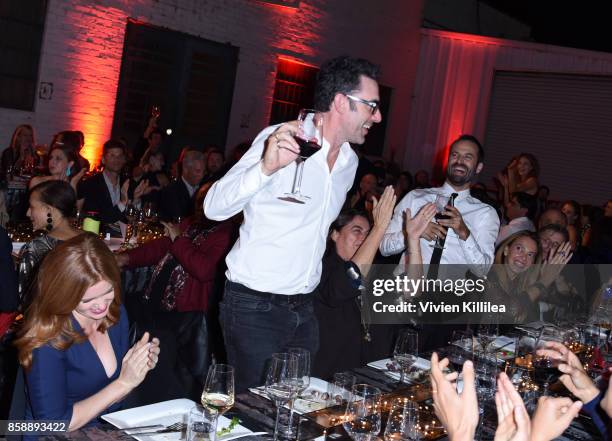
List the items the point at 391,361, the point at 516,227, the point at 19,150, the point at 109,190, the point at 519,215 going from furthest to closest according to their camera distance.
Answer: the point at 19,150, the point at 109,190, the point at 519,215, the point at 516,227, the point at 391,361

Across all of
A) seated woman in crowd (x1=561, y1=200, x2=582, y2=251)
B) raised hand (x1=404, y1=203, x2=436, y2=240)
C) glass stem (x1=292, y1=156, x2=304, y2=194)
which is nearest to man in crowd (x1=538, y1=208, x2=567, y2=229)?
seated woman in crowd (x1=561, y1=200, x2=582, y2=251)

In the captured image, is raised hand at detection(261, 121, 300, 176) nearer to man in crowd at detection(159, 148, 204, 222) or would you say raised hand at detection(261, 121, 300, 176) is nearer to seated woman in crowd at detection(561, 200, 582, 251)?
man in crowd at detection(159, 148, 204, 222)

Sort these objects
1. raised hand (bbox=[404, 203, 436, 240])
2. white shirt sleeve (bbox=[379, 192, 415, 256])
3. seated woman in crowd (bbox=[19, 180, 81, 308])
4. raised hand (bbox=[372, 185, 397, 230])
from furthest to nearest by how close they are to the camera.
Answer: seated woman in crowd (bbox=[19, 180, 81, 308])
white shirt sleeve (bbox=[379, 192, 415, 256])
raised hand (bbox=[404, 203, 436, 240])
raised hand (bbox=[372, 185, 397, 230])

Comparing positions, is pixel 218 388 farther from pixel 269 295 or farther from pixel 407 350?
pixel 407 350

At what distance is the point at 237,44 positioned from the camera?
982 centimetres

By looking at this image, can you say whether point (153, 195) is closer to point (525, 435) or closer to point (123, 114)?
point (123, 114)

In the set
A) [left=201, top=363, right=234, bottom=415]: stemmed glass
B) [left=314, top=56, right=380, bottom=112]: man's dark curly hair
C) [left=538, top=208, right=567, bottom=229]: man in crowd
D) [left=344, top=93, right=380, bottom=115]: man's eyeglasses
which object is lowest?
[left=201, top=363, right=234, bottom=415]: stemmed glass

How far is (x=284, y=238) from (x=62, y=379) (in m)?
0.91

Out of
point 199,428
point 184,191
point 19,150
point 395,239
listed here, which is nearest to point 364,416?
point 199,428

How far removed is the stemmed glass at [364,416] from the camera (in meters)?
1.87

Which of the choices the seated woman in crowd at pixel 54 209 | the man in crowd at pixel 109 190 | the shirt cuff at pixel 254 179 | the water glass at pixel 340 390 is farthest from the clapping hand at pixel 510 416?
the man in crowd at pixel 109 190

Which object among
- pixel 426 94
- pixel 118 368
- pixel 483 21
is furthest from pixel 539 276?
pixel 483 21

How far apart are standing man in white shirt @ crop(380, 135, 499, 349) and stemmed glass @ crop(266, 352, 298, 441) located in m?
1.88

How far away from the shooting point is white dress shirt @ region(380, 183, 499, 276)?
12.7ft
